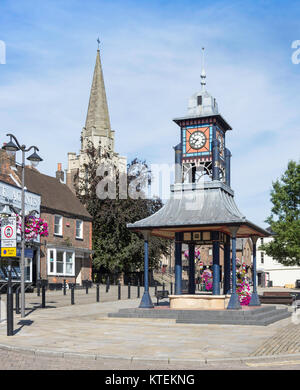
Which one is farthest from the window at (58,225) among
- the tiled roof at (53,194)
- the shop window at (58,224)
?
the tiled roof at (53,194)

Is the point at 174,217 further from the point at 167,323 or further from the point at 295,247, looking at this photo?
the point at 295,247

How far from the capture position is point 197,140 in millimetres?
22016

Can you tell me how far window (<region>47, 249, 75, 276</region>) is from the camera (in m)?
39.8

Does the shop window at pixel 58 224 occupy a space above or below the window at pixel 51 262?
above

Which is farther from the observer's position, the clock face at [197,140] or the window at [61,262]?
the window at [61,262]

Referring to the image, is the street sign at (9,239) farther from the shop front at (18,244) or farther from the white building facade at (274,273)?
the white building facade at (274,273)

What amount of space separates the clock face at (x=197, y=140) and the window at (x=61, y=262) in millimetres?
20829

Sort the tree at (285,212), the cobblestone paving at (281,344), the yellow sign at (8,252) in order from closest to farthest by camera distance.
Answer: the cobblestone paving at (281,344), the yellow sign at (8,252), the tree at (285,212)

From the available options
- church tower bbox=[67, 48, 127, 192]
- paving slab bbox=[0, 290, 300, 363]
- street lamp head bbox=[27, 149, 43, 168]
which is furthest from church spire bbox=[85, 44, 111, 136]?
paving slab bbox=[0, 290, 300, 363]

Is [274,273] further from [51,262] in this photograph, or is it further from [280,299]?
[280,299]

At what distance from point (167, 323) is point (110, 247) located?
30747 mm

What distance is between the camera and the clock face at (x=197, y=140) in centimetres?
2192

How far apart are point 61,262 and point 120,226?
28.8ft
